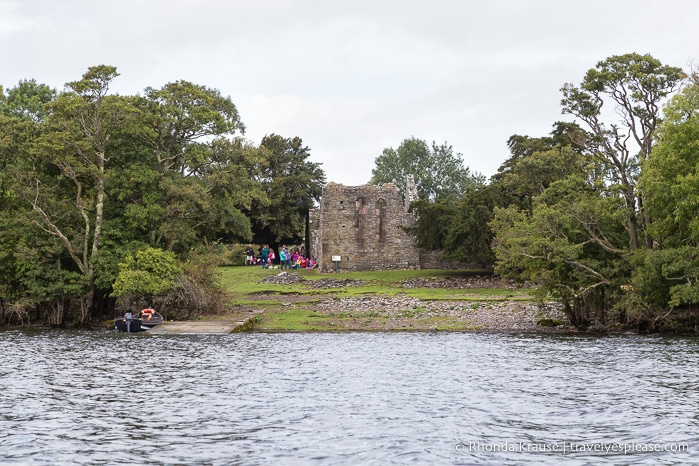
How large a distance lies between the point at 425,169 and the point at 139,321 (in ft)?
265

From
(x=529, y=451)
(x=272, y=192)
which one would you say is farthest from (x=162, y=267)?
(x=272, y=192)

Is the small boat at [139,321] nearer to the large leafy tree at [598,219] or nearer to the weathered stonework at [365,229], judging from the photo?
the large leafy tree at [598,219]

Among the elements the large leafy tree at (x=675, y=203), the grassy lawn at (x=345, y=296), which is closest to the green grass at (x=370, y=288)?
the grassy lawn at (x=345, y=296)

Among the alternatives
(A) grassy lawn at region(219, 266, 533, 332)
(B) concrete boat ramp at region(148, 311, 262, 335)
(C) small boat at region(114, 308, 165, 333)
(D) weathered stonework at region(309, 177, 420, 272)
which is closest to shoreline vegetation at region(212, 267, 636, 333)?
(A) grassy lawn at region(219, 266, 533, 332)

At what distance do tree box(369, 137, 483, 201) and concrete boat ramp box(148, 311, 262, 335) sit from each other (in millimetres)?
74203

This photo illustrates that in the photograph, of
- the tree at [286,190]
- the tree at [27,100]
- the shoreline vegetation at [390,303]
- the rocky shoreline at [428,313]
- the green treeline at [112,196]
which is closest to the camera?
the rocky shoreline at [428,313]

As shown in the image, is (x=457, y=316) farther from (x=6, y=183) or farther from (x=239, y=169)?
(x=6, y=183)

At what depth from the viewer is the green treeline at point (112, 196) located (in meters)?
41.3

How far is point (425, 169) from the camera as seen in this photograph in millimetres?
114750

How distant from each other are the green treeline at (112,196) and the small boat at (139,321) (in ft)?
4.04

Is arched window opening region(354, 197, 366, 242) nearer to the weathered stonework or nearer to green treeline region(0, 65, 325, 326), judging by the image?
the weathered stonework

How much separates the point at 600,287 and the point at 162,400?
23.9 m

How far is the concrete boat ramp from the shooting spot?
3644 cm

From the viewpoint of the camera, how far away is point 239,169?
147ft
